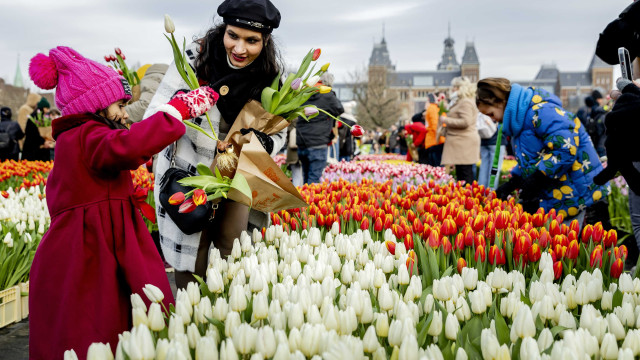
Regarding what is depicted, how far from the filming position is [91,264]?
2.31m

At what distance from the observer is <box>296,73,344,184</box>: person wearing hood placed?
294 inches

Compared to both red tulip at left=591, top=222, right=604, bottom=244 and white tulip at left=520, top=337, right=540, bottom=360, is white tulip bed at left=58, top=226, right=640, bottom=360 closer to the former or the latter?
white tulip at left=520, top=337, right=540, bottom=360

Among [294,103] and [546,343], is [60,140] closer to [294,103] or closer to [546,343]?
[294,103]

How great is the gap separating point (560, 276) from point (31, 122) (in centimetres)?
1090

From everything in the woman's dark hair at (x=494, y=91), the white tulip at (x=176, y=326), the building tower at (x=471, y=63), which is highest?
the building tower at (x=471, y=63)

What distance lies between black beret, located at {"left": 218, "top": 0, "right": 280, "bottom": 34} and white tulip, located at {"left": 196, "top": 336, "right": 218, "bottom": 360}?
70.8 inches

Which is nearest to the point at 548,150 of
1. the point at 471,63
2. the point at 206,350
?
the point at 206,350

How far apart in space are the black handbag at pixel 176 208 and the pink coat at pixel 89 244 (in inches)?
10.5

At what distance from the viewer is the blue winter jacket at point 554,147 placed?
12.8 ft

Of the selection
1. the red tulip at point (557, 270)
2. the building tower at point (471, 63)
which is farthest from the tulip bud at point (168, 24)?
the building tower at point (471, 63)

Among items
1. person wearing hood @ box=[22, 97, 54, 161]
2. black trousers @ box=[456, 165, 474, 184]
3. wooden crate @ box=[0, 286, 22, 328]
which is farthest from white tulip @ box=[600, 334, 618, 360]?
person wearing hood @ box=[22, 97, 54, 161]

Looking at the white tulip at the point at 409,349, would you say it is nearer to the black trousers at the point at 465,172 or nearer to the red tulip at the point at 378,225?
the red tulip at the point at 378,225

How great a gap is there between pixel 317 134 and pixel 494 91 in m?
3.66

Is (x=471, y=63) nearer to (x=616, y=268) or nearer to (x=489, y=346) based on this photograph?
(x=616, y=268)
